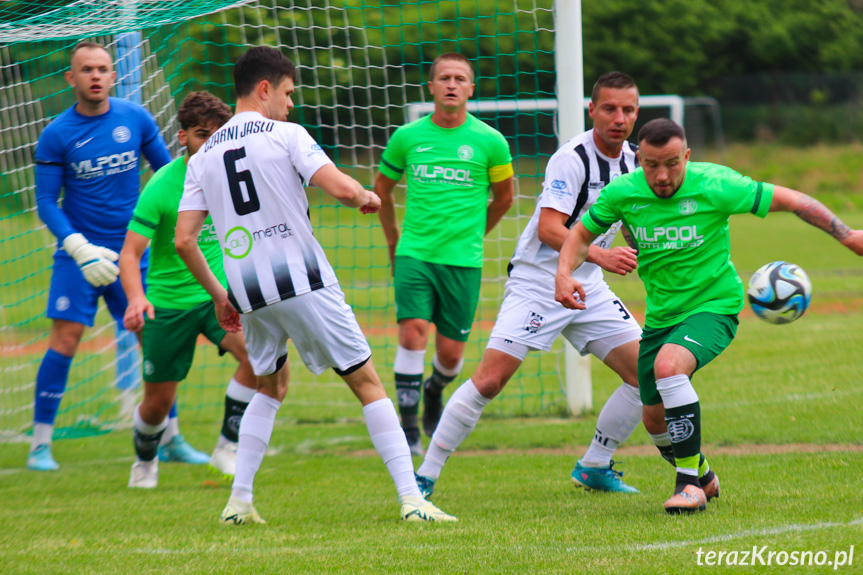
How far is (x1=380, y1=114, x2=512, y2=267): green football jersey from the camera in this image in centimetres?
614

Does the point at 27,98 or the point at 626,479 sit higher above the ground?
the point at 27,98

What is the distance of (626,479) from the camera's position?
5.14m

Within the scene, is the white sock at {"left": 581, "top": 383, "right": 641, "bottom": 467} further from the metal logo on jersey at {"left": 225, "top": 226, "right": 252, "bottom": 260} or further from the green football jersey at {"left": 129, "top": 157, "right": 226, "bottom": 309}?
the green football jersey at {"left": 129, "top": 157, "right": 226, "bottom": 309}

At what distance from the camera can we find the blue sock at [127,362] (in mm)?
7504

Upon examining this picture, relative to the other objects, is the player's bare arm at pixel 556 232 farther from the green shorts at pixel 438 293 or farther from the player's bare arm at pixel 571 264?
the green shorts at pixel 438 293

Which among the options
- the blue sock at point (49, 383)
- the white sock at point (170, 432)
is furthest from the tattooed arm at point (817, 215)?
the blue sock at point (49, 383)

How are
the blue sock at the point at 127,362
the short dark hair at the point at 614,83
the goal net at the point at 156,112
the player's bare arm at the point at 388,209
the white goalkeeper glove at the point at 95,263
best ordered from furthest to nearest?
1. the blue sock at the point at 127,362
2. the goal net at the point at 156,112
3. the player's bare arm at the point at 388,209
4. the white goalkeeper glove at the point at 95,263
5. the short dark hair at the point at 614,83

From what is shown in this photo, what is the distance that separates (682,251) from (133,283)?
109 inches

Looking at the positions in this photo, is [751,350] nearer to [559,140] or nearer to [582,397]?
[582,397]


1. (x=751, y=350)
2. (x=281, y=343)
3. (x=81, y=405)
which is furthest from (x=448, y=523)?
(x=751, y=350)

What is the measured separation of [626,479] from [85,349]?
7.31m

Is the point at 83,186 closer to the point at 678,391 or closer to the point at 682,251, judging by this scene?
the point at 682,251

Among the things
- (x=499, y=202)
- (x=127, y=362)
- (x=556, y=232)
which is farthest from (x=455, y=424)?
(x=127, y=362)

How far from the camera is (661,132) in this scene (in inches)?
160
